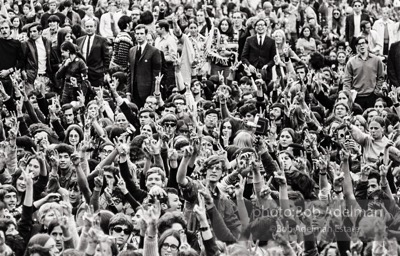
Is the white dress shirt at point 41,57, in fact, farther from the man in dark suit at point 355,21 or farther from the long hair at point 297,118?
the man in dark suit at point 355,21

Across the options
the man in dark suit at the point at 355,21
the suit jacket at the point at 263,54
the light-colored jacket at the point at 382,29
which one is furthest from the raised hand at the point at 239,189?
the man in dark suit at the point at 355,21

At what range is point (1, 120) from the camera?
50.9ft

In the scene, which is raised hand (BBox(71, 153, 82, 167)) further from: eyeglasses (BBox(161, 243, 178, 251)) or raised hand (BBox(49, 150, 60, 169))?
eyeglasses (BBox(161, 243, 178, 251))

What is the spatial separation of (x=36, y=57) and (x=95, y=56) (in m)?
0.95

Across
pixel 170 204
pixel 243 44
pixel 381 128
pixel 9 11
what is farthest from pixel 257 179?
pixel 9 11

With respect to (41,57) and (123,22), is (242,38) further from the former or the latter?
(41,57)

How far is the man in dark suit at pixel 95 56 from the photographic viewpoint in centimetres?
1795

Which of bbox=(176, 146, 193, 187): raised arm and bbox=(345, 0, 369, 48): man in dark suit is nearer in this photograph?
bbox=(176, 146, 193, 187): raised arm

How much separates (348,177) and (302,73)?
6.37 meters

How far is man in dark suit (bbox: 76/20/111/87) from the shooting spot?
17953 mm

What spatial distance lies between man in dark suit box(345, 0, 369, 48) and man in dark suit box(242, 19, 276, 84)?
3.26 meters

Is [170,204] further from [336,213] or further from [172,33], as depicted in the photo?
[172,33]

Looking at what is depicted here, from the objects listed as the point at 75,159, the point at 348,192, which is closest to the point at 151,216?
the point at 75,159

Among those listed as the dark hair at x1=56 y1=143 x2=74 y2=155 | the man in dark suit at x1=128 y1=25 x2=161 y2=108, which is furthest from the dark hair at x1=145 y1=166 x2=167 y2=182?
A: the man in dark suit at x1=128 y1=25 x2=161 y2=108
